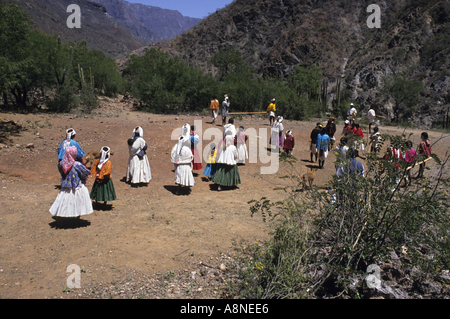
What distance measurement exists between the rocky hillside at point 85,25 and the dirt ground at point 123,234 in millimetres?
73423

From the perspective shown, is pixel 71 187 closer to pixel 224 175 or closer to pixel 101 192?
pixel 101 192

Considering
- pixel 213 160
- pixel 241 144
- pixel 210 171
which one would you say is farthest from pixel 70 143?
pixel 241 144

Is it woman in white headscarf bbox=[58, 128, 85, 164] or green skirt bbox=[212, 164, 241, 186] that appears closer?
woman in white headscarf bbox=[58, 128, 85, 164]

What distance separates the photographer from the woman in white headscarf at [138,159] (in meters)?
8.56

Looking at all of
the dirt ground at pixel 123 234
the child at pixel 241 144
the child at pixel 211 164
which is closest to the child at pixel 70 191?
the dirt ground at pixel 123 234

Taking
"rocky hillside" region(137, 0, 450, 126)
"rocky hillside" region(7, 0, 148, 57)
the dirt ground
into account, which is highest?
"rocky hillside" region(7, 0, 148, 57)

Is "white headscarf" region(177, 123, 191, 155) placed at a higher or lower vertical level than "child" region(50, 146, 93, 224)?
higher

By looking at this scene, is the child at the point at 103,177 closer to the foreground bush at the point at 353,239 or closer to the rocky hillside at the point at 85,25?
the foreground bush at the point at 353,239

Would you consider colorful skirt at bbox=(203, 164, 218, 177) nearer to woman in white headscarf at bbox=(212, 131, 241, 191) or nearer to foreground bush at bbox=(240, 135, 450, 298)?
woman in white headscarf at bbox=(212, 131, 241, 191)

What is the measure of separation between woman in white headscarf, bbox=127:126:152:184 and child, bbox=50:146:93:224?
2.71 meters

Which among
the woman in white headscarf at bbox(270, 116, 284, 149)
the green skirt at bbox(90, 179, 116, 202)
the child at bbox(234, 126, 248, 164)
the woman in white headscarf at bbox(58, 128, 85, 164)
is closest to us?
the woman in white headscarf at bbox(58, 128, 85, 164)

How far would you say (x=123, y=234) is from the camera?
5855 millimetres

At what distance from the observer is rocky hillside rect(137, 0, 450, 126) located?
1297 inches

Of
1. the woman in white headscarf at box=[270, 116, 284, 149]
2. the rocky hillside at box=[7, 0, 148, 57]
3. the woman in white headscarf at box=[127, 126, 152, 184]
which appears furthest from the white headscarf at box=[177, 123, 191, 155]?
the rocky hillside at box=[7, 0, 148, 57]
